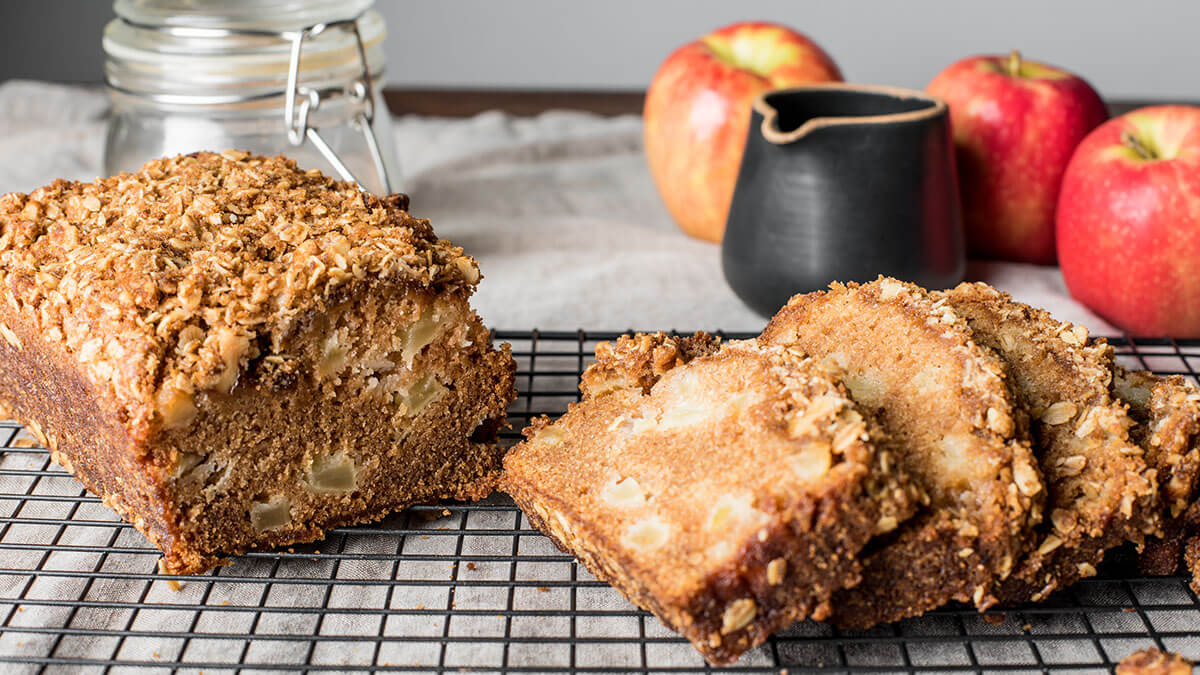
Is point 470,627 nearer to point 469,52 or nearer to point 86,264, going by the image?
point 86,264

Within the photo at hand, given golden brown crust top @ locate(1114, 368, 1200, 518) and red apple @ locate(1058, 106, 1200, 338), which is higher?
golden brown crust top @ locate(1114, 368, 1200, 518)

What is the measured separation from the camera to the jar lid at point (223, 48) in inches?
125

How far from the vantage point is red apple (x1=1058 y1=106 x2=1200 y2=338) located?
305cm

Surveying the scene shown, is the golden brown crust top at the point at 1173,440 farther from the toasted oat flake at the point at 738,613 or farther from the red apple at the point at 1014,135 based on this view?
the red apple at the point at 1014,135

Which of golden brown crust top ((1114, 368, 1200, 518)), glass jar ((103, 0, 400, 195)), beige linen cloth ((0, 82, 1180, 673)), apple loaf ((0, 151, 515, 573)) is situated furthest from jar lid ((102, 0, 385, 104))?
golden brown crust top ((1114, 368, 1200, 518))

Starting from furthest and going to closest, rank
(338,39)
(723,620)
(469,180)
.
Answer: (469,180) < (338,39) < (723,620)

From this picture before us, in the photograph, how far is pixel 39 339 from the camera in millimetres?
2279

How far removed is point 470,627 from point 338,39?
2001 millimetres

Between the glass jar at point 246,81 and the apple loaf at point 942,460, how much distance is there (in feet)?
5.27

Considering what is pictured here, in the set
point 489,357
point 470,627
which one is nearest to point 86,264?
point 489,357

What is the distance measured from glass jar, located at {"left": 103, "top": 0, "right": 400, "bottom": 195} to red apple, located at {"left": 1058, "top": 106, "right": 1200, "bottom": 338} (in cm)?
200

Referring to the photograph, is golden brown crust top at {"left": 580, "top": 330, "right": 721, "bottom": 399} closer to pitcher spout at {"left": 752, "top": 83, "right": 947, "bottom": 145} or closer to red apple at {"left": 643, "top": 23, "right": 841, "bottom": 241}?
pitcher spout at {"left": 752, "top": 83, "right": 947, "bottom": 145}

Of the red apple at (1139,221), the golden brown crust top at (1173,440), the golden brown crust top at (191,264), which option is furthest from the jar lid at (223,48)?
the golden brown crust top at (1173,440)

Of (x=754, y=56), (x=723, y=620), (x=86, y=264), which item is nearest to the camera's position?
(x=723, y=620)
